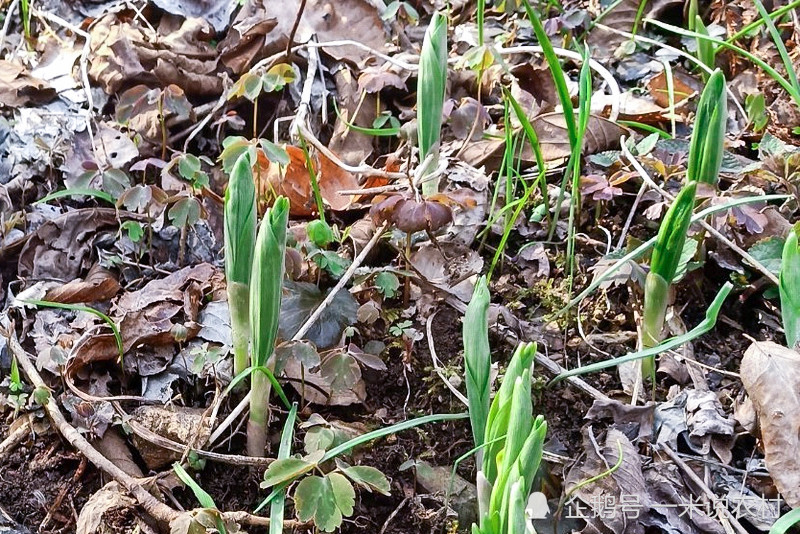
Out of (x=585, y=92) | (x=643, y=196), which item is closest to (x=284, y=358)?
(x=585, y=92)

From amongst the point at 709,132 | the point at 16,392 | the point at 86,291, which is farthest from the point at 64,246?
the point at 709,132

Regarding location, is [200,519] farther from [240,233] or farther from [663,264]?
[663,264]

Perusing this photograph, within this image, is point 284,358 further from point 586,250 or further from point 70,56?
point 70,56

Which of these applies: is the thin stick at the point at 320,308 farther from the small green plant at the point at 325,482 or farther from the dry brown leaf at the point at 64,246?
the dry brown leaf at the point at 64,246

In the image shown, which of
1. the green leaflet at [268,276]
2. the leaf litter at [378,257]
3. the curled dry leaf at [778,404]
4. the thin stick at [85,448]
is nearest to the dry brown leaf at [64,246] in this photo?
the leaf litter at [378,257]

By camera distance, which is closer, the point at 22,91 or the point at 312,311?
the point at 312,311

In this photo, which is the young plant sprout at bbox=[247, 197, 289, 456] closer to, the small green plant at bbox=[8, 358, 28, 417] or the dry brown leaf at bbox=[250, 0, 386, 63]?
the small green plant at bbox=[8, 358, 28, 417]
